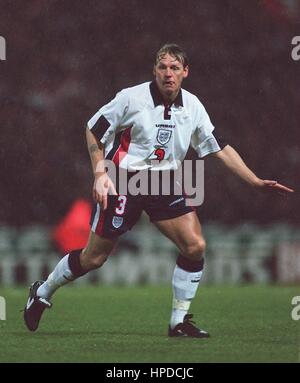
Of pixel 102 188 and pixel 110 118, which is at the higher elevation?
pixel 110 118

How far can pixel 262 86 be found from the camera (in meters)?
23.7

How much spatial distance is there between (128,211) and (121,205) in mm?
72

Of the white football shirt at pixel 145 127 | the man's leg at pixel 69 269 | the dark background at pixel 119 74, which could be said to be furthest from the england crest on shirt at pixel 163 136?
the dark background at pixel 119 74

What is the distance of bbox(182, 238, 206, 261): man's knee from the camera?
10.2 meters

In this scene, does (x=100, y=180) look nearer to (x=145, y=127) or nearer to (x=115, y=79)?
(x=145, y=127)

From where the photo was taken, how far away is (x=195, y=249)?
10.2 meters

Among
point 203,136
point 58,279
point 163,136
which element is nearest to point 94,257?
point 58,279

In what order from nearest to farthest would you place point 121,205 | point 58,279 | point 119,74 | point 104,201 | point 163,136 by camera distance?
1. point 104,201
2. point 163,136
3. point 121,205
4. point 58,279
5. point 119,74

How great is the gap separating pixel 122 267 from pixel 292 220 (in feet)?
14.5

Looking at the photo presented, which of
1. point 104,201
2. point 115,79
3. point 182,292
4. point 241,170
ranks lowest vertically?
point 182,292

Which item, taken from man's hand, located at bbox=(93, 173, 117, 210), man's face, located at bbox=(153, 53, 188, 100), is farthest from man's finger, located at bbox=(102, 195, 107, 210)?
man's face, located at bbox=(153, 53, 188, 100)
